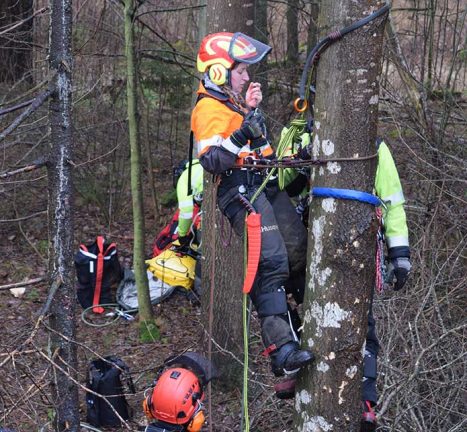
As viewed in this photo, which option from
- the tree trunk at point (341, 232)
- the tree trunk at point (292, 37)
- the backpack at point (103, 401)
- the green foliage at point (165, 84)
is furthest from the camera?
the tree trunk at point (292, 37)

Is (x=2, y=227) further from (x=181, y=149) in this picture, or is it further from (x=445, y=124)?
(x=445, y=124)

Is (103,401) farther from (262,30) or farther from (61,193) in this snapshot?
(262,30)

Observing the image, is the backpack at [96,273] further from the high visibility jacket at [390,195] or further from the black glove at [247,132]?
the black glove at [247,132]

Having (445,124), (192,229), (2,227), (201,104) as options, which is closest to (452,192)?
(445,124)

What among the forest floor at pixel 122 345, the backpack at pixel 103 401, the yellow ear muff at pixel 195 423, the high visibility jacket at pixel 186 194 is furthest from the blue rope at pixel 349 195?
the high visibility jacket at pixel 186 194

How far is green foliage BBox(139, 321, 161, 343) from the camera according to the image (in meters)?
→ 8.55

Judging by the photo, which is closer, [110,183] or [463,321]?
[463,321]

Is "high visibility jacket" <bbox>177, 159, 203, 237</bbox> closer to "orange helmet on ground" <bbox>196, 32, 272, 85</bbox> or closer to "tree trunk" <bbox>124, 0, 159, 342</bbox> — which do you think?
"tree trunk" <bbox>124, 0, 159, 342</bbox>

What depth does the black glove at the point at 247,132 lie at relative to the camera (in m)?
3.99

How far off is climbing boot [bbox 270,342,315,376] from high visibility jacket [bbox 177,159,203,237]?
4.34 metres

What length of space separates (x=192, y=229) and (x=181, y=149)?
155 inches

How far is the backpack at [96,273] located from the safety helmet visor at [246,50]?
5278 millimetres

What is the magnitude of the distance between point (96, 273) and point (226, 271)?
2599 millimetres

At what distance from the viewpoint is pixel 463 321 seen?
6195 millimetres
